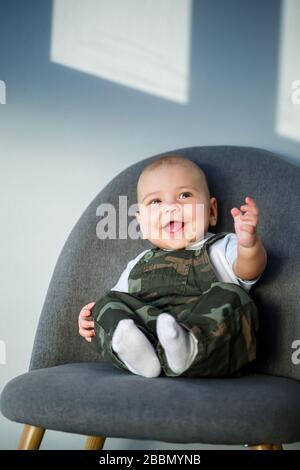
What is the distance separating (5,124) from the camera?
5.26ft

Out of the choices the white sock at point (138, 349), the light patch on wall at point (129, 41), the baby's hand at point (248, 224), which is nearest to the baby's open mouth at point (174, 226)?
the baby's hand at point (248, 224)

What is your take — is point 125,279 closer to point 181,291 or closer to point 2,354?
point 181,291

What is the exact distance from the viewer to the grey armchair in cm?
84

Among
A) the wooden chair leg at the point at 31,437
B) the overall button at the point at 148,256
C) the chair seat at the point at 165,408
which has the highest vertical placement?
the overall button at the point at 148,256

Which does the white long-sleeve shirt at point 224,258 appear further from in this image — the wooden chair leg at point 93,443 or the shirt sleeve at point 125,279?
A: the wooden chair leg at point 93,443

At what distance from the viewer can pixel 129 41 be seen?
1603 millimetres

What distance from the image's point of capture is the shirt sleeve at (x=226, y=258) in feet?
3.88

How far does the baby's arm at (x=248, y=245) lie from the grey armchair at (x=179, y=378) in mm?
69

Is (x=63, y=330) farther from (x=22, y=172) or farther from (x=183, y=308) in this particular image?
(x=22, y=172)

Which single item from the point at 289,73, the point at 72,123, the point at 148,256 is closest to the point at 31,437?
the point at 148,256

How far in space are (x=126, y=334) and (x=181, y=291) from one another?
231 millimetres

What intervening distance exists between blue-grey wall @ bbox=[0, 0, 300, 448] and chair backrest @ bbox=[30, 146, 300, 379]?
0.63ft

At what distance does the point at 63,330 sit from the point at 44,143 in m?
0.56

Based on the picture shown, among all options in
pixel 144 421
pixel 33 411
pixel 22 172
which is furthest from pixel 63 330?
pixel 22 172
